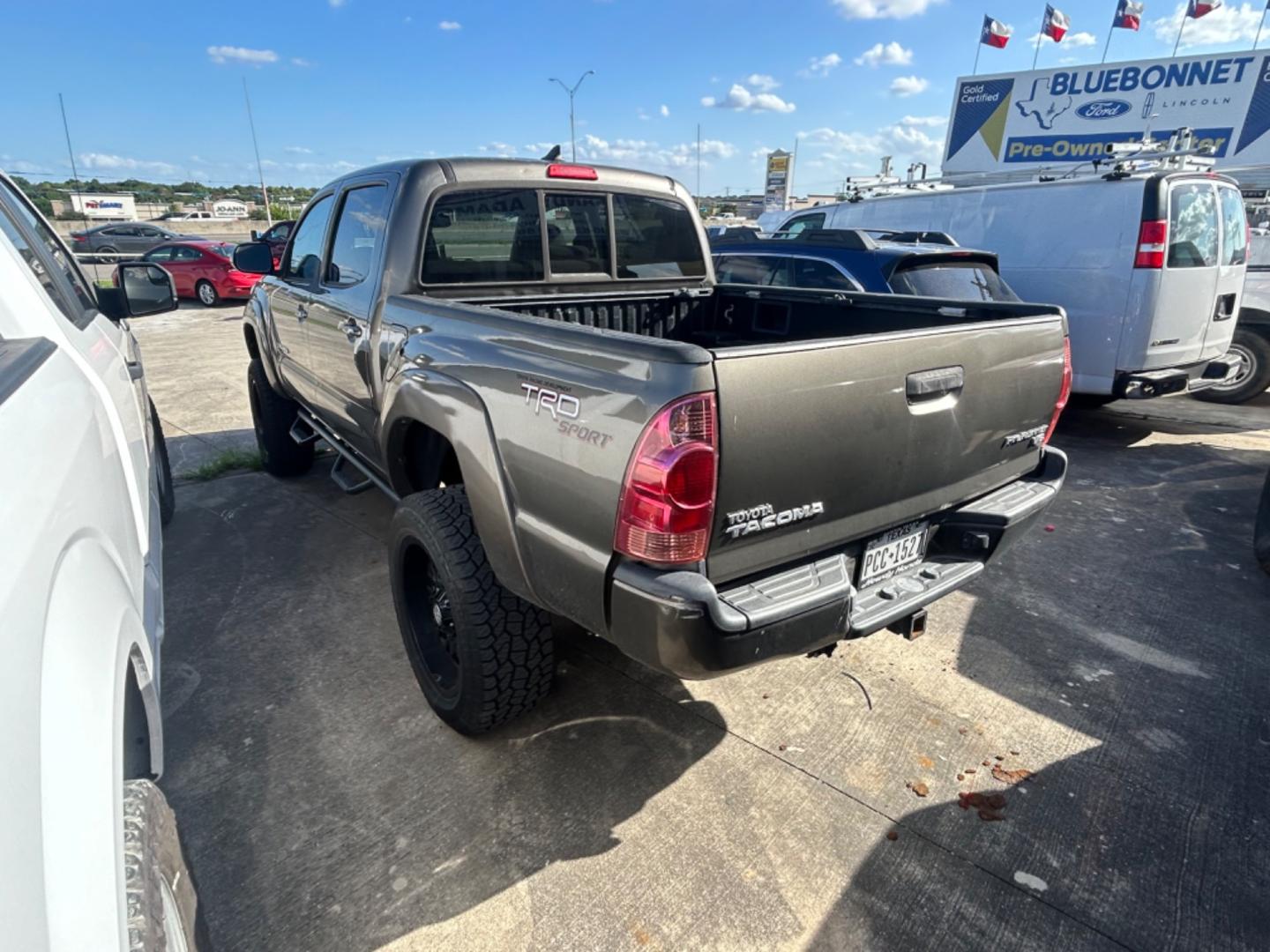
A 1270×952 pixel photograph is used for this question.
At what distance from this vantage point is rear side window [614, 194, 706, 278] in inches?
144

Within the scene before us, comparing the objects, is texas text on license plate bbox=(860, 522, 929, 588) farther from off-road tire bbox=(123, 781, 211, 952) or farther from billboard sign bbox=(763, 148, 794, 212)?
billboard sign bbox=(763, 148, 794, 212)

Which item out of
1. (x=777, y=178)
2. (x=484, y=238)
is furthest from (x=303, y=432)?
(x=777, y=178)

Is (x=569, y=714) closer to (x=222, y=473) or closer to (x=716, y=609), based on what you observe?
(x=716, y=609)

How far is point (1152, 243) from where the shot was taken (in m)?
5.51

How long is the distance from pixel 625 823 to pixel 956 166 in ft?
94.5

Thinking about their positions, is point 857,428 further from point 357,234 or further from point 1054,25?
point 1054,25

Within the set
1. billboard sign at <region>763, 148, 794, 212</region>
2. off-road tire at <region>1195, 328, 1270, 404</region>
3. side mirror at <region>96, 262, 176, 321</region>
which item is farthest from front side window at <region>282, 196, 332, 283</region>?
billboard sign at <region>763, 148, 794, 212</region>

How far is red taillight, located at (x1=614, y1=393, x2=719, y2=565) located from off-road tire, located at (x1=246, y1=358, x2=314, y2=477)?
4.04m

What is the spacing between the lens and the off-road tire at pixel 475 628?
92.7 inches

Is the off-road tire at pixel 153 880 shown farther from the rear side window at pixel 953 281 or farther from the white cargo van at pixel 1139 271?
the white cargo van at pixel 1139 271

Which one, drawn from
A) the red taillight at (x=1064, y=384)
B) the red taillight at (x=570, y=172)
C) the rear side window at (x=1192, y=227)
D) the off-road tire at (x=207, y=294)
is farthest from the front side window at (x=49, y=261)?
the off-road tire at (x=207, y=294)

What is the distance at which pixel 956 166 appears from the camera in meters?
25.4

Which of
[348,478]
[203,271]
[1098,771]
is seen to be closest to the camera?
[1098,771]

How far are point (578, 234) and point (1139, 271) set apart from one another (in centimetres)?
483
